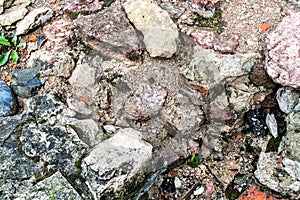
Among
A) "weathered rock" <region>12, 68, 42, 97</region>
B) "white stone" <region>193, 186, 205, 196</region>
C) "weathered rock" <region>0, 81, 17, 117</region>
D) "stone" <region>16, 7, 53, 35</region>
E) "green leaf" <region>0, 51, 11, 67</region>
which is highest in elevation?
"stone" <region>16, 7, 53, 35</region>

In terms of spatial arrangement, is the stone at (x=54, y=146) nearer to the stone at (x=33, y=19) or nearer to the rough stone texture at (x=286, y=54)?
the stone at (x=33, y=19)

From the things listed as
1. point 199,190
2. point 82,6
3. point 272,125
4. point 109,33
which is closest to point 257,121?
point 272,125

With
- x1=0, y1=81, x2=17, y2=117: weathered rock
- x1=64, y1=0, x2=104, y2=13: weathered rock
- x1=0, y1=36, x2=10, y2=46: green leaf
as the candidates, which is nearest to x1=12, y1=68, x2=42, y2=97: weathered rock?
x1=0, y1=81, x2=17, y2=117: weathered rock

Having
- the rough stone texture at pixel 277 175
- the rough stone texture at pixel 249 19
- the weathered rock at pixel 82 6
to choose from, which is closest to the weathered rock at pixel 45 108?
the weathered rock at pixel 82 6

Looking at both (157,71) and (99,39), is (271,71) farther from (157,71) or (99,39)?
(99,39)

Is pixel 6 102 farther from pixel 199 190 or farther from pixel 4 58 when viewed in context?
pixel 199 190

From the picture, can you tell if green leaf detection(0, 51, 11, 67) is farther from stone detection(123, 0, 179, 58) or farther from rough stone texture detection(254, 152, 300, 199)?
rough stone texture detection(254, 152, 300, 199)
